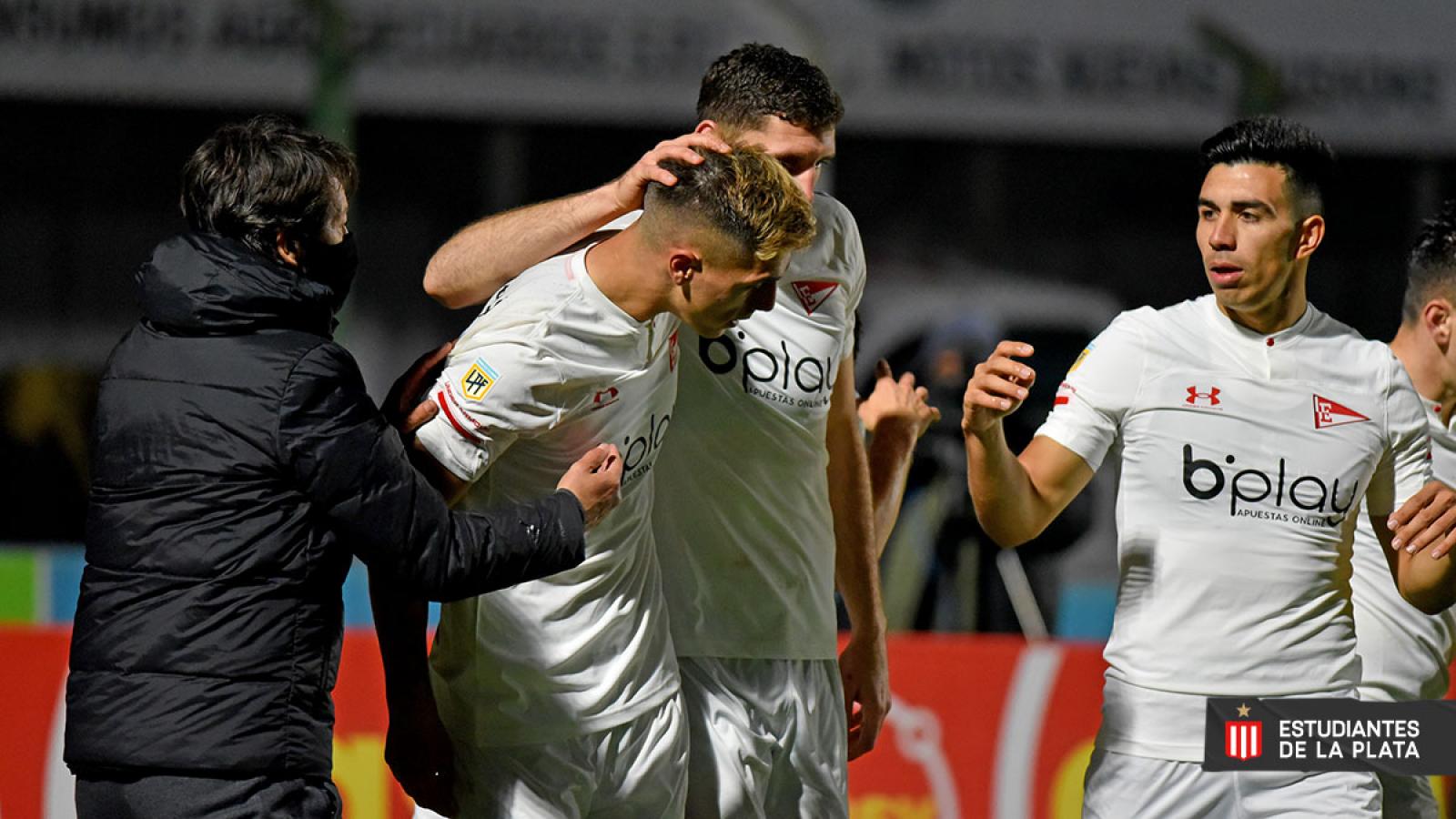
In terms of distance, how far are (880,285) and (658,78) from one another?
2.03 m

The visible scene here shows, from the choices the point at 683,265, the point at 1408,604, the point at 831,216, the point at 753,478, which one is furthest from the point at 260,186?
the point at 1408,604

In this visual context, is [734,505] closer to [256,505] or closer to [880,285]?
[256,505]

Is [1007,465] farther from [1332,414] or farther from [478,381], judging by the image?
[478,381]

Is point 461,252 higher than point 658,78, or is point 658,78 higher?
point 658,78

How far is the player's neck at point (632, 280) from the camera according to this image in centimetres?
277

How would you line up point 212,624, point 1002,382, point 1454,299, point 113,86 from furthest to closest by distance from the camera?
1. point 113,86
2. point 1454,299
3. point 1002,382
4. point 212,624

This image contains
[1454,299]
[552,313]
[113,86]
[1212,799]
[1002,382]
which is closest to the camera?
[552,313]

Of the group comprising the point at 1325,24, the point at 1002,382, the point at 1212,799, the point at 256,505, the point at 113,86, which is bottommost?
the point at 1212,799

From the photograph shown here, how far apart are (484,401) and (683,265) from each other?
394mm

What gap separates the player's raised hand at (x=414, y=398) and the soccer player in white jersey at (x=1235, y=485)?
3.33 ft

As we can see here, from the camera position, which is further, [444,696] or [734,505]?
[734,505]

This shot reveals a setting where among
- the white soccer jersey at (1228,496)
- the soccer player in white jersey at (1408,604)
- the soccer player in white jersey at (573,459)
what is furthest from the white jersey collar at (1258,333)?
the soccer player in white jersey at (573,459)

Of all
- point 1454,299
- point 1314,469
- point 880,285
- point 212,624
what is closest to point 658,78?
point 880,285

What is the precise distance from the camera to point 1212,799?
3201 millimetres
